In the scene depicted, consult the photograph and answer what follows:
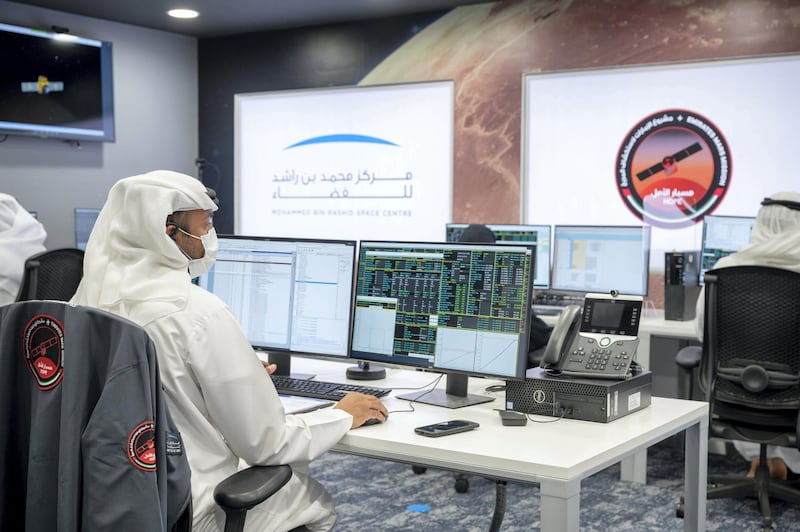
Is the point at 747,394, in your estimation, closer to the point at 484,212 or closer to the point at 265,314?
the point at 265,314

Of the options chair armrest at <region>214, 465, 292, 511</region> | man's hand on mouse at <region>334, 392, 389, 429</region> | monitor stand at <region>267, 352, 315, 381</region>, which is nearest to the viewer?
chair armrest at <region>214, 465, 292, 511</region>

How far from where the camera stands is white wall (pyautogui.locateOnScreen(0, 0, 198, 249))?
702 centimetres

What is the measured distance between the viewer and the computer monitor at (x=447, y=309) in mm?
2492

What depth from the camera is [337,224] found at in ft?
25.4

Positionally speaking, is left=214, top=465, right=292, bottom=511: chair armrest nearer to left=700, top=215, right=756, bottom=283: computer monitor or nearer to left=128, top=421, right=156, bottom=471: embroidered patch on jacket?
left=128, top=421, right=156, bottom=471: embroidered patch on jacket

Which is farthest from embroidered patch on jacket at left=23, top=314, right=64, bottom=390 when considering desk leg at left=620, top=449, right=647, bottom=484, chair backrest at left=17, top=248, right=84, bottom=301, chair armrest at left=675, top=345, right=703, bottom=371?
desk leg at left=620, top=449, right=647, bottom=484

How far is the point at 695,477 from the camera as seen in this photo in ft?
8.37

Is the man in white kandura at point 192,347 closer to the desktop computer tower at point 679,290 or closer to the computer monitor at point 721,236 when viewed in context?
the desktop computer tower at point 679,290

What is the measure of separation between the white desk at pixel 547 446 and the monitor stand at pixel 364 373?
0.22m

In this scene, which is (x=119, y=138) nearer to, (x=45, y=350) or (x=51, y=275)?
(x=51, y=275)

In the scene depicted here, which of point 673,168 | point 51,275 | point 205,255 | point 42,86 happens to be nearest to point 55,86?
point 42,86

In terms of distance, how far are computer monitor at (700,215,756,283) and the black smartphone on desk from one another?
3.10 metres

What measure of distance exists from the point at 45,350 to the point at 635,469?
10.9ft

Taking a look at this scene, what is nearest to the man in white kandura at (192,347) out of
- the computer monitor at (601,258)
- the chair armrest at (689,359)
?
the chair armrest at (689,359)
